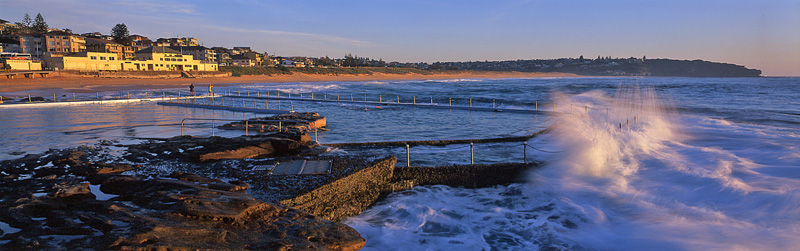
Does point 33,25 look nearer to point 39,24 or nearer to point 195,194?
point 39,24

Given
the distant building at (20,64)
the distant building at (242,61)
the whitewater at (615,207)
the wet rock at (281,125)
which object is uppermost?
the distant building at (242,61)

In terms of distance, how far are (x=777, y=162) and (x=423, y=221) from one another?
11.2 meters

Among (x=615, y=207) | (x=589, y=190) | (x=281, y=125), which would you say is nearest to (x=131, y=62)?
(x=281, y=125)

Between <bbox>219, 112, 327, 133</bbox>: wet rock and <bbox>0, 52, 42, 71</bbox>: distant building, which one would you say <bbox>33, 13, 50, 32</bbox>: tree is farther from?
<bbox>219, 112, 327, 133</bbox>: wet rock

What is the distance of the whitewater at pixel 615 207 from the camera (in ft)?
25.0

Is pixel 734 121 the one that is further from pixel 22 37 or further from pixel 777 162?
pixel 22 37

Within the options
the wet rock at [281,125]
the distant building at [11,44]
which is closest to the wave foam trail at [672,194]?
the wet rock at [281,125]

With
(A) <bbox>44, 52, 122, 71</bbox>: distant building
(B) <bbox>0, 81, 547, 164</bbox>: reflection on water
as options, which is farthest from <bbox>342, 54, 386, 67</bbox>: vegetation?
(B) <bbox>0, 81, 547, 164</bbox>: reflection on water

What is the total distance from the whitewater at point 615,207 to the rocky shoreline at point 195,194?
0.56m

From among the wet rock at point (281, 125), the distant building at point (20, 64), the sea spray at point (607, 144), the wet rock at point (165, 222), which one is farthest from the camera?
the distant building at point (20, 64)

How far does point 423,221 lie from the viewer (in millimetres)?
8219

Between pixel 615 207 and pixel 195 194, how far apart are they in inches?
303

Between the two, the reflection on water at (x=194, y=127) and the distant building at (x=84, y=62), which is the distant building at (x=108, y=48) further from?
the reflection on water at (x=194, y=127)

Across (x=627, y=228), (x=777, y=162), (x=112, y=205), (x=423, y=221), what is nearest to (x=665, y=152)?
(x=777, y=162)
